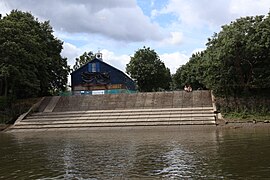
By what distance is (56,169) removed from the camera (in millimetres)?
11852

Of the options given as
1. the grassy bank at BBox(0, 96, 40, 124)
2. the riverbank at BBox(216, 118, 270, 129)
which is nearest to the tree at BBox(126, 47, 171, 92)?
the grassy bank at BBox(0, 96, 40, 124)

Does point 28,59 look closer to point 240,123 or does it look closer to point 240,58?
point 240,58

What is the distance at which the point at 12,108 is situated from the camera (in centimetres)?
3631

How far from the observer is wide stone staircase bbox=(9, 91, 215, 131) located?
1168 inches

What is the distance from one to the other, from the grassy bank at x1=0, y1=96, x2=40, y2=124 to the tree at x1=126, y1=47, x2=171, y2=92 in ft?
72.2

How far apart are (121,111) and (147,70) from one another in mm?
24998

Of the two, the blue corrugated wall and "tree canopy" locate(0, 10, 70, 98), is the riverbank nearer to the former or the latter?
"tree canopy" locate(0, 10, 70, 98)

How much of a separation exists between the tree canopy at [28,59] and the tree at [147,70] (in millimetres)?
13350

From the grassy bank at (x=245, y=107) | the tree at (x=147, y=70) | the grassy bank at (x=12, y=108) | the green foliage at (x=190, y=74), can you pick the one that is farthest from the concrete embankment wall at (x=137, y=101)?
the tree at (x=147, y=70)

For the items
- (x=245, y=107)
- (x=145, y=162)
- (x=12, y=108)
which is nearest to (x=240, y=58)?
(x=245, y=107)

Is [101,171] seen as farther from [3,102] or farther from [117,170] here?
[3,102]

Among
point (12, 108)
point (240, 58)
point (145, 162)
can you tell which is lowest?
point (145, 162)

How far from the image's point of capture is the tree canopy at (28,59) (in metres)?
34.5

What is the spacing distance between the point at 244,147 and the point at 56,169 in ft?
26.0
